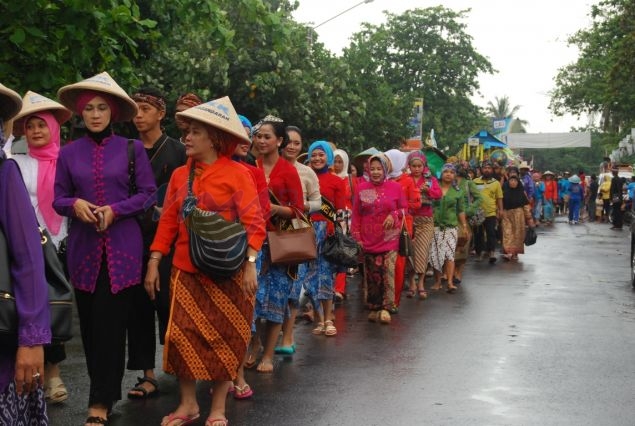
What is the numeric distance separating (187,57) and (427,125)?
131 ft

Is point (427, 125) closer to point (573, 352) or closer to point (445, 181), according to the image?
point (445, 181)

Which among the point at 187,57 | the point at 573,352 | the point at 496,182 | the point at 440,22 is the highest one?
the point at 440,22

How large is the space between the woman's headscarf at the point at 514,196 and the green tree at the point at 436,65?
39.1 m

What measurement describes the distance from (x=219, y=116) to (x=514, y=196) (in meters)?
13.6

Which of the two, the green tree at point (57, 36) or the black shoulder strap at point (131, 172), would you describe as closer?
the black shoulder strap at point (131, 172)

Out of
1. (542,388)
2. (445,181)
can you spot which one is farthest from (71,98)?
(445,181)

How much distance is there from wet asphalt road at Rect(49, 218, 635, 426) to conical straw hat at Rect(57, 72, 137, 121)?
1820 mm

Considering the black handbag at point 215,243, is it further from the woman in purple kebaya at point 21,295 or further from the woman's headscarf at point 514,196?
the woman's headscarf at point 514,196

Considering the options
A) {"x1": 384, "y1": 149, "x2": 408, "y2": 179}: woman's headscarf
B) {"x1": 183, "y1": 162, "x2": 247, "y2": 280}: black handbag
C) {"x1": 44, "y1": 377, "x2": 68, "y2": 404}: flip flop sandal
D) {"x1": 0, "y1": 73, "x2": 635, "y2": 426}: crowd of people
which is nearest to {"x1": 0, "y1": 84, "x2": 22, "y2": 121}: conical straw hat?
{"x1": 0, "y1": 73, "x2": 635, "y2": 426}: crowd of people

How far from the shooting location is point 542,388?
702cm

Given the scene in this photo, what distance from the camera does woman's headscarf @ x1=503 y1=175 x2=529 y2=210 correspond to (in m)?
18.5

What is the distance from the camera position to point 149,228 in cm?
639

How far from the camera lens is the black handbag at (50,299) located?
3.19 meters

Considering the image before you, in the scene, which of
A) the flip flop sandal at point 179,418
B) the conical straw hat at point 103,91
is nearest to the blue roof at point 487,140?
the conical straw hat at point 103,91
